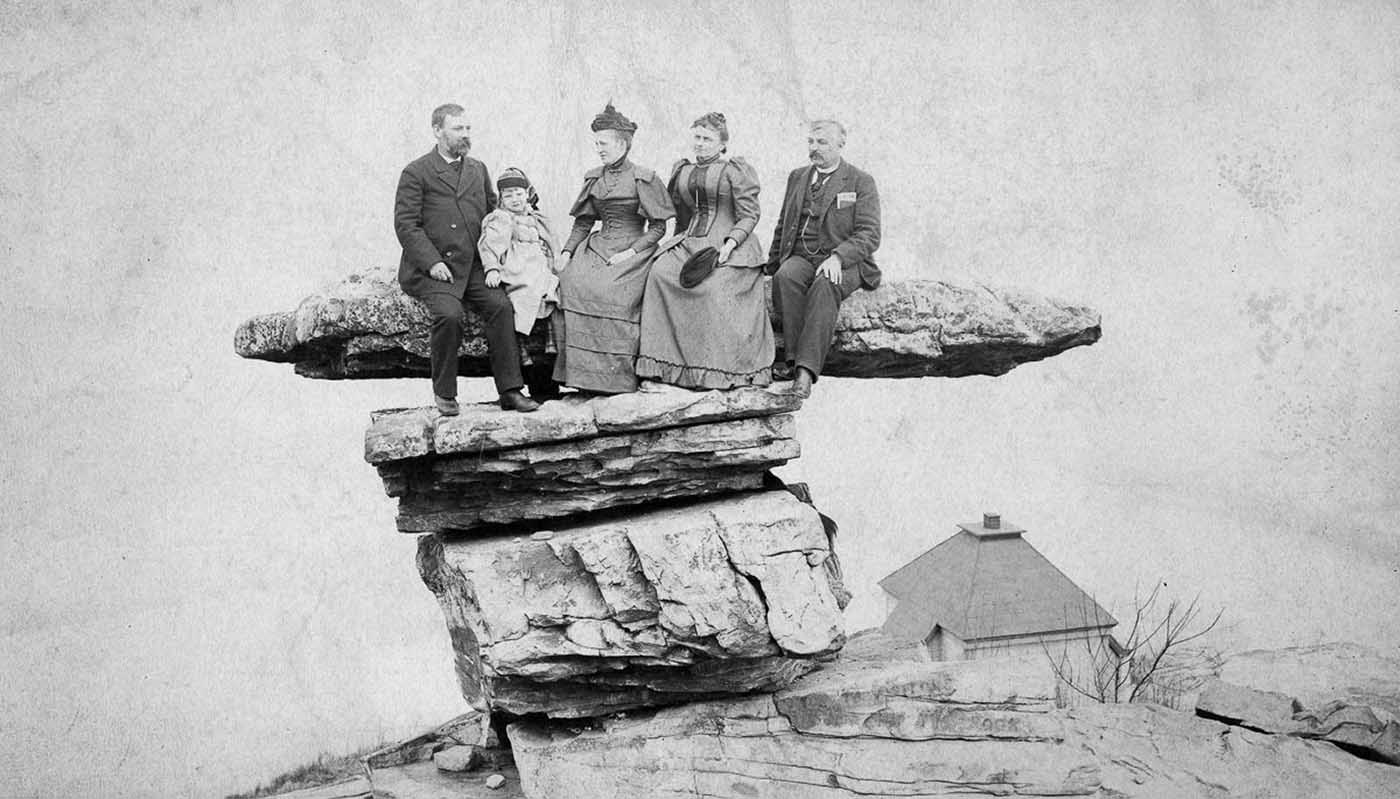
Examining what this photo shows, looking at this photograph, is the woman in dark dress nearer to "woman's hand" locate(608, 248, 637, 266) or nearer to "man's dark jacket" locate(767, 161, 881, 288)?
"woman's hand" locate(608, 248, 637, 266)

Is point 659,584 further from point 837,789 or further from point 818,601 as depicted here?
point 837,789

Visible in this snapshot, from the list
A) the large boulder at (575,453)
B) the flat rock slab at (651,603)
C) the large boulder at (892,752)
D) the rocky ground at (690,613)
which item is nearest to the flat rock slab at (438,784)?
the rocky ground at (690,613)

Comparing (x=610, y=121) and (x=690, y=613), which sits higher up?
(x=610, y=121)

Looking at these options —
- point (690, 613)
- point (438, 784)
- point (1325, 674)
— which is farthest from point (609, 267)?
point (1325, 674)

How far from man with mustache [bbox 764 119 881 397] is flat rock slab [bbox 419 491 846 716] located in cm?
93

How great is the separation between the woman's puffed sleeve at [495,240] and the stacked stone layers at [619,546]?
2.70 feet

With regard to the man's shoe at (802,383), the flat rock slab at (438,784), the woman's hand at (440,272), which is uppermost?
the woman's hand at (440,272)

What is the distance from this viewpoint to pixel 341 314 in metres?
7.16

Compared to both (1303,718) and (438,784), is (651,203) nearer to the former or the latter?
(438,784)

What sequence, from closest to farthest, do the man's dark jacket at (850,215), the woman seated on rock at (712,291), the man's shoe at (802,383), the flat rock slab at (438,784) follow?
the woman seated on rock at (712,291) → the man's shoe at (802,383) → the man's dark jacket at (850,215) → the flat rock slab at (438,784)

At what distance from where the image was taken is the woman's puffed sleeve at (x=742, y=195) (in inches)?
288

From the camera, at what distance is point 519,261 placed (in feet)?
23.4

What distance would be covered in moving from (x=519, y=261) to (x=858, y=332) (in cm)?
206

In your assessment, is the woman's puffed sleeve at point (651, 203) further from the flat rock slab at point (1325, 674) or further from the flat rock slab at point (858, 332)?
the flat rock slab at point (1325, 674)
